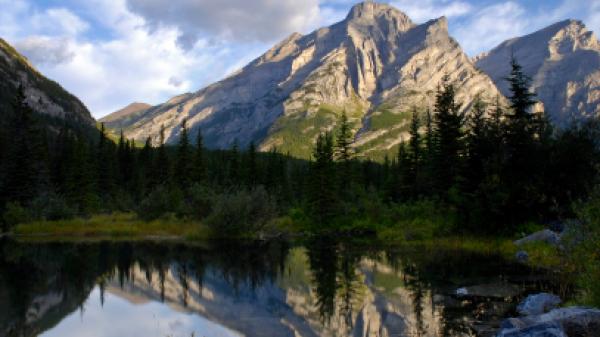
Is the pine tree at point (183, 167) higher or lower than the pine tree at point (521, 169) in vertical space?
higher

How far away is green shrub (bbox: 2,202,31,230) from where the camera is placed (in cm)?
5478

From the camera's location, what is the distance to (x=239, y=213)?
52031mm

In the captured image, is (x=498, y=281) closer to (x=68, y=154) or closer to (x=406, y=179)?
(x=406, y=179)

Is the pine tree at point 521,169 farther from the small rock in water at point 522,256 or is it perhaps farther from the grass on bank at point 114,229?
the grass on bank at point 114,229

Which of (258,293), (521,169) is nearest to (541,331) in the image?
(258,293)

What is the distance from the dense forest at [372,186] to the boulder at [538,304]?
3.75 meters

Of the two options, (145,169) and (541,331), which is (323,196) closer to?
(145,169)

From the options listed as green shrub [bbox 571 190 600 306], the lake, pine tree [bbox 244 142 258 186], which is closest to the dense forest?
pine tree [bbox 244 142 258 186]

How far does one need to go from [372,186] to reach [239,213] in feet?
71.0

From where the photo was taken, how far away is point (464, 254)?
35.6 metres

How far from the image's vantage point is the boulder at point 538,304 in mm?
16719

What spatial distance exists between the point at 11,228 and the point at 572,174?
2153 inches

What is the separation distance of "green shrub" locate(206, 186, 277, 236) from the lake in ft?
40.8

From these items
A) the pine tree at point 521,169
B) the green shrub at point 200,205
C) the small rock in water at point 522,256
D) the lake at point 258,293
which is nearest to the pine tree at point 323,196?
the green shrub at point 200,205
